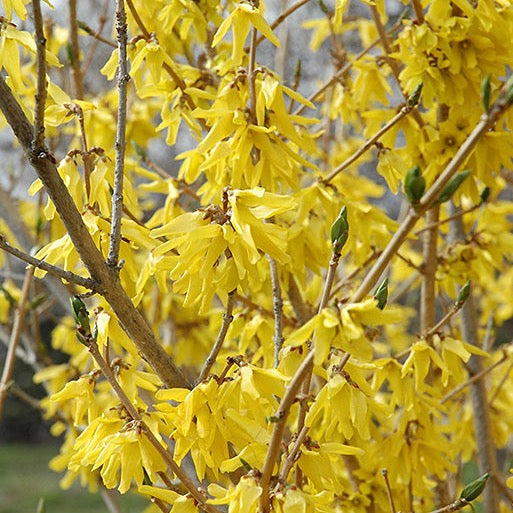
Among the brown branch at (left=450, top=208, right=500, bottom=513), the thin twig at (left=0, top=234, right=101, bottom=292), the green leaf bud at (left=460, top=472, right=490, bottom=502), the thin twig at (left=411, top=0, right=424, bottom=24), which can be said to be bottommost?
the brown branch at (left=450, top=208, right=500, bottom=513)

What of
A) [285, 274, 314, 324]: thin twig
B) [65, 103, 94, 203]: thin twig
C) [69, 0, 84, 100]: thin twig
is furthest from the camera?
[69, 0, 84, 100]: thin twig

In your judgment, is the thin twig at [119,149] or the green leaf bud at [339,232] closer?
the green leaf bud at [339,232]

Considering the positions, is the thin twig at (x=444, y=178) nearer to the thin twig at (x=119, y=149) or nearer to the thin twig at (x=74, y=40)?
the thin twig at (x=119, y=149)

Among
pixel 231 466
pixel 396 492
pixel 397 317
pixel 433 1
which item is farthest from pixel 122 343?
pixel 433 1

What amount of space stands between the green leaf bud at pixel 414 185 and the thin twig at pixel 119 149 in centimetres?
40

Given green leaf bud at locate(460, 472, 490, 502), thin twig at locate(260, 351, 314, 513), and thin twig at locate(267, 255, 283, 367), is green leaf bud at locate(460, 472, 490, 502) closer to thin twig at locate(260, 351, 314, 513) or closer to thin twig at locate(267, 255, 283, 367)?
thin twig at locate(260, 351, 314, 513)

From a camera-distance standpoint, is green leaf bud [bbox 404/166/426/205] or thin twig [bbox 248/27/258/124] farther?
thin twig [bbox 248/27/258/124]

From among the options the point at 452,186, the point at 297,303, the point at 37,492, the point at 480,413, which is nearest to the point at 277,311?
the point at 297,303

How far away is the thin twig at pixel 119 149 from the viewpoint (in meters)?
0.93

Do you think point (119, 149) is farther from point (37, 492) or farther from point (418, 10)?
point (37, 492)

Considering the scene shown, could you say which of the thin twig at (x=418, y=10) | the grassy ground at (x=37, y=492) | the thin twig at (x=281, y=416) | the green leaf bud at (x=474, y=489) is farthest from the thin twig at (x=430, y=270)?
the grassy ground at (x=37, y=492)

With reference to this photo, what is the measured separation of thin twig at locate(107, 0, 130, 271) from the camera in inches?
36.5

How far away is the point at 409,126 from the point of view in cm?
147

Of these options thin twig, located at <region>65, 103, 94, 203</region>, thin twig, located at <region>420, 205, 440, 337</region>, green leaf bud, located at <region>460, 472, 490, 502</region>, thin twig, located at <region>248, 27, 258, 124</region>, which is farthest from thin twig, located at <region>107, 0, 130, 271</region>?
thin twig, located at <region>420, 205, 440, 337</region>
